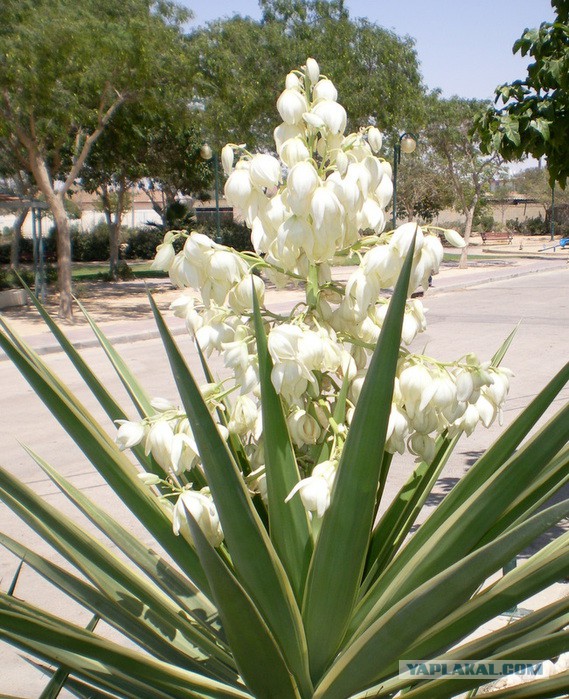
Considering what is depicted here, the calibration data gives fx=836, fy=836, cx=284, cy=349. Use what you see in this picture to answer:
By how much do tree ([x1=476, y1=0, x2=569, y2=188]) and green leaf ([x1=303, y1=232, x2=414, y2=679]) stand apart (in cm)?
306

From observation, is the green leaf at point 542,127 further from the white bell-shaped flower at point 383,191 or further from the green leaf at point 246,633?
the green leaf at point 246,633

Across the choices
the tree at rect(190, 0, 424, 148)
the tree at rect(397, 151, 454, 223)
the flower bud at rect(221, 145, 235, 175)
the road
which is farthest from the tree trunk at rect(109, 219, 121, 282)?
the flower bud at rect(221, 145, 235, 175)

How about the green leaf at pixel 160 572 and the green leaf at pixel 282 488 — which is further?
the green leaf at pixel 160 572

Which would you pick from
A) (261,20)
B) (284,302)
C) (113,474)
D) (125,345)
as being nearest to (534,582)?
(113,474)

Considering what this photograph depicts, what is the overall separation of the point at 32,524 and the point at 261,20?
2295 cm

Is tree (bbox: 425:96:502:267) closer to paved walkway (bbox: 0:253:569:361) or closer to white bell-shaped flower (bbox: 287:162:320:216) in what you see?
paved walkway (bbox: 0:253:569:361)

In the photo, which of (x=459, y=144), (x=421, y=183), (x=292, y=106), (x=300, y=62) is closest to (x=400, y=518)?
(x=292, y=106)

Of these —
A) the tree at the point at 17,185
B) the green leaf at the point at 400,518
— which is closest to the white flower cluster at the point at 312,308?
the green leaf at the point at 400,518

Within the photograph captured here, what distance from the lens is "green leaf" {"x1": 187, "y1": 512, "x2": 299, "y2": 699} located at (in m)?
1.27

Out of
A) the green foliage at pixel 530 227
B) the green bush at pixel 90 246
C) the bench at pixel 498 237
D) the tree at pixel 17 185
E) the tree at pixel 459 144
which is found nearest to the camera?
the tree at pixel 17 185

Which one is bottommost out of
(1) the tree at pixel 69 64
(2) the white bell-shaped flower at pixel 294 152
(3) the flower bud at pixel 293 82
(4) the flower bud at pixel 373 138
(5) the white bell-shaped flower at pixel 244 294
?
(5) the white bell-shaped flower at pixel 244 294

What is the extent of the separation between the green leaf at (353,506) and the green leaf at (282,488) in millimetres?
97

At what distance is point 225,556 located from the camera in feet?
5.83

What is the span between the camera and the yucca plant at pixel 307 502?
1367mm
